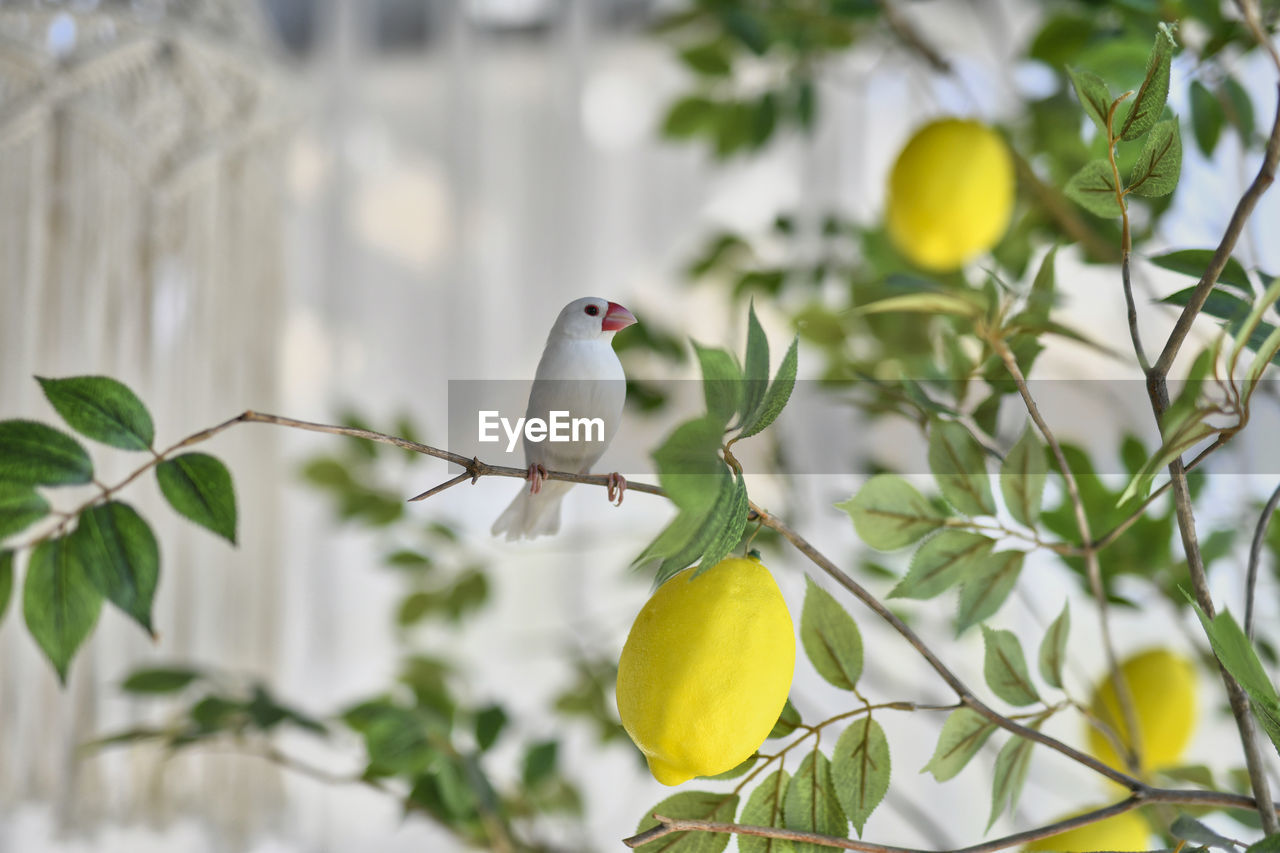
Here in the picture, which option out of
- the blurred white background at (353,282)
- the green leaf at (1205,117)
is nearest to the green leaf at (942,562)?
the green leaf at (1205,117)

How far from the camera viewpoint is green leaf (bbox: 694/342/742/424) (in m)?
0.18

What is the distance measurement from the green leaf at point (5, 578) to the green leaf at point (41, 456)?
34mm

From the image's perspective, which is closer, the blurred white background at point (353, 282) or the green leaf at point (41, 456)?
the green leaf at point (41, 456)

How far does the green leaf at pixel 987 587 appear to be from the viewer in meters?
0.27

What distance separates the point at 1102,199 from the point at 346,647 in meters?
1.35

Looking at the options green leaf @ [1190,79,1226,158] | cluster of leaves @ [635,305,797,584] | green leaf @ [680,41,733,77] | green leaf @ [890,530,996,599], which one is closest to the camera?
cluster of leaves @ [635,305,797,584]

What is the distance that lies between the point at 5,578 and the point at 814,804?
9.0 inches

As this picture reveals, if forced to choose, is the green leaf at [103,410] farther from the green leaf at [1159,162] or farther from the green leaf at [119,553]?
the green leaf at [1159,162]

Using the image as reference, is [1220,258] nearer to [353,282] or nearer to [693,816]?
[693,816]

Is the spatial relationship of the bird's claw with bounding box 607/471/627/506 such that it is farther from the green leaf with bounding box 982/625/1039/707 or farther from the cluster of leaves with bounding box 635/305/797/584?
the green leaf with bounding box 982/625/1039/707

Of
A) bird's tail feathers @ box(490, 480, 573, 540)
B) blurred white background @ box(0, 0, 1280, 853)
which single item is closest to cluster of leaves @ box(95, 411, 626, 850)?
blurred white background @ box(0, 0, 1280, 853)

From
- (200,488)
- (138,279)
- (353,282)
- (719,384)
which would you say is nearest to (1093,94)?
(719,384)

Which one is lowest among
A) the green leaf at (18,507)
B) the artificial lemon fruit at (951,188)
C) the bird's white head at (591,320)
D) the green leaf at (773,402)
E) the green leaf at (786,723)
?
the green leaf at (786,723)

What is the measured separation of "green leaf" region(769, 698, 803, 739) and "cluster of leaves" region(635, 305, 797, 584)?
3.7 inches
